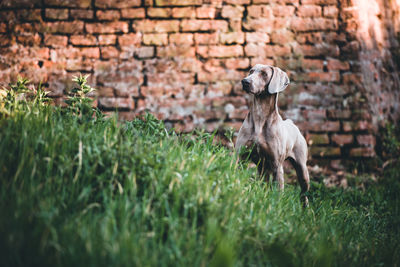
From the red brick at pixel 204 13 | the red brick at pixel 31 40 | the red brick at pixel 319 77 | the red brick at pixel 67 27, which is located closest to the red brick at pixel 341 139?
the red brick at pixel 319 77

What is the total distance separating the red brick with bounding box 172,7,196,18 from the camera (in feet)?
12.2

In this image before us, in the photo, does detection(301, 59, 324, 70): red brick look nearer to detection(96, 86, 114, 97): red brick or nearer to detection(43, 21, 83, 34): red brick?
detection(96, 86, 114, 97): red brick

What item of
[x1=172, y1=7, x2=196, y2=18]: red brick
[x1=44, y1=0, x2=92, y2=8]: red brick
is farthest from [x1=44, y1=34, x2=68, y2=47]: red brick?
[x1=172, y1=7, x2=196, y2=18]: red brick

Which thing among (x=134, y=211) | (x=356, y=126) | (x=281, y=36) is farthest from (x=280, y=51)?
(x=134, y=211)

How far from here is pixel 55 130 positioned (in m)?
1.78

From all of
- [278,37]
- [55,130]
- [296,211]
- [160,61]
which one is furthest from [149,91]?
[296,211]

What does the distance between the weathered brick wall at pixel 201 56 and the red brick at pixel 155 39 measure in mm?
12

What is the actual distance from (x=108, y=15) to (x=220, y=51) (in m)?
1.41

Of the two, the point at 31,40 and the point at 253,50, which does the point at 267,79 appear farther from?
the point at 31,40

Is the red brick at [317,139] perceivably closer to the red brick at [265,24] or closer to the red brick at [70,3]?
the red brick at [265,24]

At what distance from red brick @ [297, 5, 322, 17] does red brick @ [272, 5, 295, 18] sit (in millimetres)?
102

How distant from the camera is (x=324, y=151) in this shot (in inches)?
146

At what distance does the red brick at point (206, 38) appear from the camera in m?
3.71

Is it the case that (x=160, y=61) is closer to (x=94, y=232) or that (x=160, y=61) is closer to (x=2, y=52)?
(x=2, y=52)
